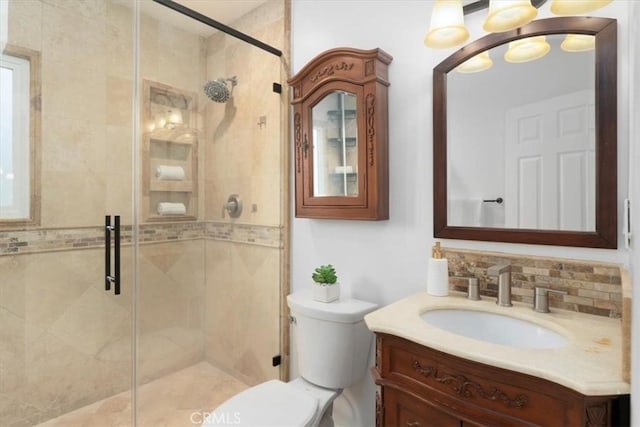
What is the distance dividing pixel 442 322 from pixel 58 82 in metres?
2.05

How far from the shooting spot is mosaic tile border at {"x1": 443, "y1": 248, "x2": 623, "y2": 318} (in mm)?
1070

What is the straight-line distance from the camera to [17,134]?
158cm

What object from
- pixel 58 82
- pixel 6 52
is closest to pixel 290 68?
pixel 58 82

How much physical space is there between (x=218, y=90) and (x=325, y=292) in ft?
4.11

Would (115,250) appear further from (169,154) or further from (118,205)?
(169,154)

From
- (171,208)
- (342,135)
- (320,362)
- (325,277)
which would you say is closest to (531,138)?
(342,135)

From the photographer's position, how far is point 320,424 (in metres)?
1.46

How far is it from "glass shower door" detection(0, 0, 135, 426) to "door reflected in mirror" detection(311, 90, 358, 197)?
0.96 meters

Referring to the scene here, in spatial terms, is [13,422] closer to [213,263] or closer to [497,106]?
[213,263]

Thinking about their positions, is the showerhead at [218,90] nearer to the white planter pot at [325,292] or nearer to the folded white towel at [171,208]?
the folded white towel at [171,208]

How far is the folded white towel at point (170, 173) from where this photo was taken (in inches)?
68.9

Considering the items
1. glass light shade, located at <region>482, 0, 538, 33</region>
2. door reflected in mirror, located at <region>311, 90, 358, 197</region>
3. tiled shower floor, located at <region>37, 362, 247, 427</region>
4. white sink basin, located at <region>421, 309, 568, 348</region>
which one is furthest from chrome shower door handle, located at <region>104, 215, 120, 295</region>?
glass light shade, located at <region>482, 0, 538, 33</region>

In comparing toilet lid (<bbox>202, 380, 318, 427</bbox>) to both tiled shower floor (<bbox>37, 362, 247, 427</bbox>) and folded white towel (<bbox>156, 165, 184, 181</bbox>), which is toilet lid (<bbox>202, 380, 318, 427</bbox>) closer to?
tiled shower floor (<bbox>37, 362, 247, 427</bbox>)

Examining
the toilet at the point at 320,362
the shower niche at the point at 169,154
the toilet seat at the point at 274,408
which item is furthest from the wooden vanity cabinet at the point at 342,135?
the toilet seat at the point at 274,408
